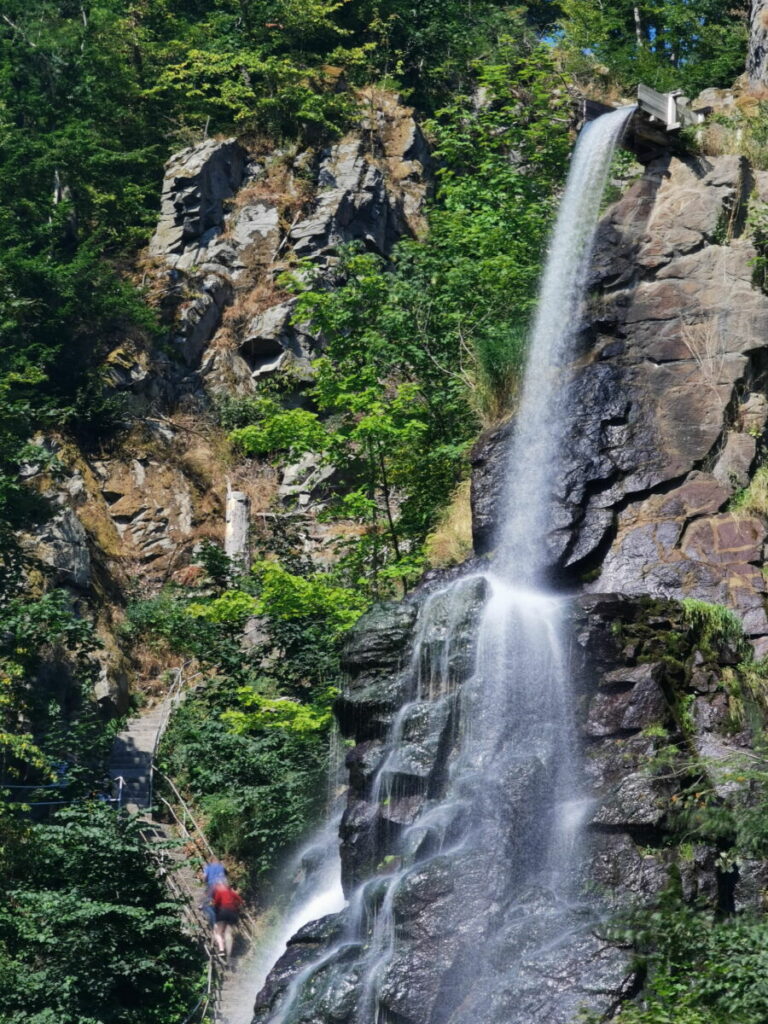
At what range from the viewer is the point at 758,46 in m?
23.1

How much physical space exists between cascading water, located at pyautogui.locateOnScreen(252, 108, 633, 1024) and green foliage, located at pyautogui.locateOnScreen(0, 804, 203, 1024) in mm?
2623

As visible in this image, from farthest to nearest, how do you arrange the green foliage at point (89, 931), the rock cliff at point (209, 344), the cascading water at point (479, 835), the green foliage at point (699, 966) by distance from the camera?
the rock cliff at point (209, 344) → the green foliage at point (89, 931) → the cascading water at point (479, 835) → the green foliage at point (699, 966)

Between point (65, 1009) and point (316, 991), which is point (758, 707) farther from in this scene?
point (65, 1009)

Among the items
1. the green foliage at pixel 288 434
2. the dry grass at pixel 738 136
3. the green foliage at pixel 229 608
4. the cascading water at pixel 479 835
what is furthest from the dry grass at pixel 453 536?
the dry grass at pixel 738 136

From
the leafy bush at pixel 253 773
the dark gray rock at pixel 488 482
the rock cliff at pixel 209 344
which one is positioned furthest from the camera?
the rock cliff at pixel 209 344

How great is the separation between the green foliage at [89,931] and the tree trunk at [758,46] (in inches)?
651

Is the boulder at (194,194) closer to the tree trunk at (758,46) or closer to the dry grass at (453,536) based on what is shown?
the tree trunk at (758,46)

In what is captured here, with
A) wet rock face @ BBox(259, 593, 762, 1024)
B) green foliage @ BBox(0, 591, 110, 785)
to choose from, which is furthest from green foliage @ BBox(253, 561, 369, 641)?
green foliage @ BBox(0, 591, 110, 785)

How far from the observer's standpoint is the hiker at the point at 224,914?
14070mm

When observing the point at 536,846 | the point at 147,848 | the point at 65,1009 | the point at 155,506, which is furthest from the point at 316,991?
the point at 155,506

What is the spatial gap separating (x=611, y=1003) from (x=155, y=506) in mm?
16717

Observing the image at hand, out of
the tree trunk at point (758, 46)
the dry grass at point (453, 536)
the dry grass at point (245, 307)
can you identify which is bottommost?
the dry grass at point (453, 536)

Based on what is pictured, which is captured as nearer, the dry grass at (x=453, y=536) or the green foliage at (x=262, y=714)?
the green foliage at (x=262, y=714)

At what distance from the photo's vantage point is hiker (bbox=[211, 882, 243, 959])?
14.1 metres
